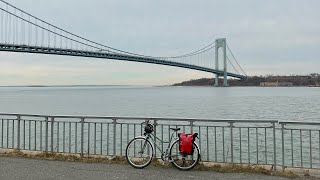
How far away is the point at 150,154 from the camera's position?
7.52 metres

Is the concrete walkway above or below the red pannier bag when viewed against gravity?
below

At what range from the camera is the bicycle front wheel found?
7.48 metres

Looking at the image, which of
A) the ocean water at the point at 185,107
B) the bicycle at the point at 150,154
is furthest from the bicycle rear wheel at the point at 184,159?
the ocean water at the point at 185,107

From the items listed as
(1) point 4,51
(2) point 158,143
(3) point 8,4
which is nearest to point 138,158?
(2) point 158,143

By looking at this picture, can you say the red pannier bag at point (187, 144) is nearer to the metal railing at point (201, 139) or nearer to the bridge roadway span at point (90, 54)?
the metal railing at point (201, 139)

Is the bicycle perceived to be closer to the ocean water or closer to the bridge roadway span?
the ocean water

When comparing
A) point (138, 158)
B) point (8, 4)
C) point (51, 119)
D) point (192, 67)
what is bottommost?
point (138, 158)

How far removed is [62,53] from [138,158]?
6105 centimetres

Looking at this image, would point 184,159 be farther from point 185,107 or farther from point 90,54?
point 90,54

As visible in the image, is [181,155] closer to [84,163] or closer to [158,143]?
[158,143]

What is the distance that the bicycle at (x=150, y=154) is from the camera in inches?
288

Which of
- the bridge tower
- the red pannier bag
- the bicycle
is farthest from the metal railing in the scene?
the bridge tower

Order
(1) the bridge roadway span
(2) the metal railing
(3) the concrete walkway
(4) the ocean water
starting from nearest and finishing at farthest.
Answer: (3) the concrete walkway → (2) the metal railing → (4) the ocean water → (1) the bridge roadway span

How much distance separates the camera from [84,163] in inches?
305
